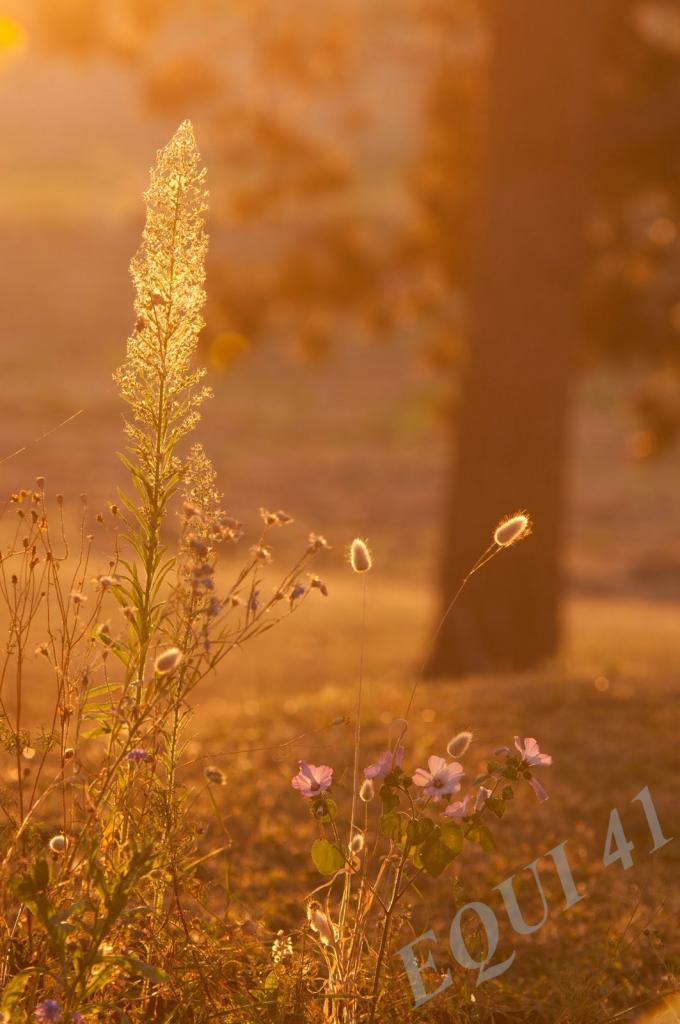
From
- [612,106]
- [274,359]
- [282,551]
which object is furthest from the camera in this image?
[274,359]

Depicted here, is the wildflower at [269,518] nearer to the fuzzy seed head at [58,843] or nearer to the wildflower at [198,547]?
the wildflower at [198,547]

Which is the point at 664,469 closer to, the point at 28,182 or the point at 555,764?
the point at 555,764

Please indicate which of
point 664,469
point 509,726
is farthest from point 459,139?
point 664,469

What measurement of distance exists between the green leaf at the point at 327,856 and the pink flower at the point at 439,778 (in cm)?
29

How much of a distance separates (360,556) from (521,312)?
8089 millimetres

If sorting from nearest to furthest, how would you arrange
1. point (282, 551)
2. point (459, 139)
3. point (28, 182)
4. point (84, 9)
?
point (84, 9) → point (459, 139) → point (282, 551) → point (28, 182)

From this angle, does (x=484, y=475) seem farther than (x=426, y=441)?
No

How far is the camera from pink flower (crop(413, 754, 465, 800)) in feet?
9.40

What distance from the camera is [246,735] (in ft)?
23.0

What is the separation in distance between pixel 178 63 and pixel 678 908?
1081 centimetres

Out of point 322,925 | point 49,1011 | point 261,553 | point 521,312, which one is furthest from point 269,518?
point 521,312

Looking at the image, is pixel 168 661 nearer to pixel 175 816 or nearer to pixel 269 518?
pixel 269 518

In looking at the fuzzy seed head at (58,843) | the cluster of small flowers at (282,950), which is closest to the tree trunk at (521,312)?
the cluster of small flowers at (282,950)

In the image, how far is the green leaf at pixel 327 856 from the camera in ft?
10.0
